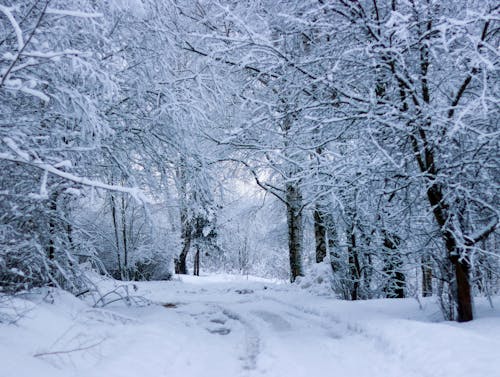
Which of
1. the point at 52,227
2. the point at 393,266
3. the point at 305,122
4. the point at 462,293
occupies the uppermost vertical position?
the point at 305,122

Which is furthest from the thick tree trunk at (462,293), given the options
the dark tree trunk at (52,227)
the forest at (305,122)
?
the dark tree trunk at (52,227)

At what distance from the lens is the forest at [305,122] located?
14.3 ft

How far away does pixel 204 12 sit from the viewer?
359 inches

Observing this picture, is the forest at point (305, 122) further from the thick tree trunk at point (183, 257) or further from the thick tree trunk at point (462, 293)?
the thick tree trunk at point (183, 257)

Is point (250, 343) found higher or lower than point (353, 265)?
lower

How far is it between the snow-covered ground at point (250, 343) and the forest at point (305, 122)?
534 mm

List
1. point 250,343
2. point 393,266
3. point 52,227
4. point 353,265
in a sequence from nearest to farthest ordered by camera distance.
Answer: point 250,343 → point 52,227 → point 393,266 → point 353,265

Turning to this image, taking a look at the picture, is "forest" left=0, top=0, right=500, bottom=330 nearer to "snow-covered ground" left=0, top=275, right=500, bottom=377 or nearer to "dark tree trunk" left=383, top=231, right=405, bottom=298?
"dark tree trunk" left=383, top=231, right=405, bottom=298

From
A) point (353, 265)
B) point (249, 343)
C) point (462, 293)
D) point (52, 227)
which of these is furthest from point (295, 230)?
point (52, 227)

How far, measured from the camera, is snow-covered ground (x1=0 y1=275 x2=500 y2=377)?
347cm

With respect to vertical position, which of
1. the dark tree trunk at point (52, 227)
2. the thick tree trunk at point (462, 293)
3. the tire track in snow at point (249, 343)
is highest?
the dark tree trunk at point (52, 227)

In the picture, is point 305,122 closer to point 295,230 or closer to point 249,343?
point 249,343

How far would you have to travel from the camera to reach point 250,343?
5.27 metres

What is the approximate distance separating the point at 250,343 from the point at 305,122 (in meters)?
2.91
